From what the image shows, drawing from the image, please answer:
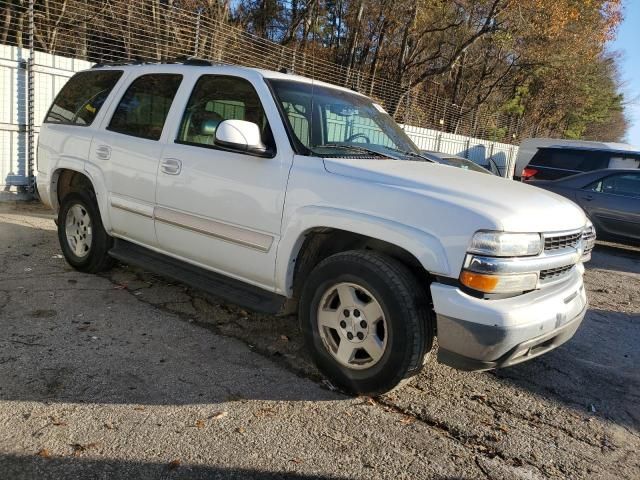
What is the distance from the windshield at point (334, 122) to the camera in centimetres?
367

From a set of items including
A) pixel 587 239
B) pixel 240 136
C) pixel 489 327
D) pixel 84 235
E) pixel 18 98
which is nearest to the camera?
pixel 489 327

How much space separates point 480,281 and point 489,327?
0.24 meters

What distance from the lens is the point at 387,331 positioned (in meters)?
3.04

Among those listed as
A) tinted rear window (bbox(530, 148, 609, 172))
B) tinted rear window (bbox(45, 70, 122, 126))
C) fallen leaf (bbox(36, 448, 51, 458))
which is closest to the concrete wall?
tinted rear window (bbox(45, 70, 122, 126))

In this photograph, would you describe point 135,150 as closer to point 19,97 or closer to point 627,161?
point 19,97

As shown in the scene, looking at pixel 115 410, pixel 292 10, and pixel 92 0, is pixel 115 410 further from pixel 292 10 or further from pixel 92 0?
pixel 292 10

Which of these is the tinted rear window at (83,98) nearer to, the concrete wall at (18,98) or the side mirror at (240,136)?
the side mirror at (240,136)

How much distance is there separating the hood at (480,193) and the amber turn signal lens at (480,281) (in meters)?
0.27

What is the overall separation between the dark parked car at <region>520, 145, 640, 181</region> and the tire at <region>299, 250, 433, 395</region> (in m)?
9.45

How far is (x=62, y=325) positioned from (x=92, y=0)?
404 inches

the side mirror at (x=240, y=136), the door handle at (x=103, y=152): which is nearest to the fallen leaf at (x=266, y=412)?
the side mirror at (x=240, y=136)

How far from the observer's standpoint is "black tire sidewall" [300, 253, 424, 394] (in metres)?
2.97

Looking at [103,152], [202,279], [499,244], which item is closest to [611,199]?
[499,244]

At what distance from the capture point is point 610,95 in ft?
150
